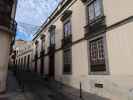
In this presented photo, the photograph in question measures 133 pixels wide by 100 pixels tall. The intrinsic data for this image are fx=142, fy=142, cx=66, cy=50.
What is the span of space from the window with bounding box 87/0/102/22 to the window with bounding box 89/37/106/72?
1.78 meters

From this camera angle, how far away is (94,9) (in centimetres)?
1037

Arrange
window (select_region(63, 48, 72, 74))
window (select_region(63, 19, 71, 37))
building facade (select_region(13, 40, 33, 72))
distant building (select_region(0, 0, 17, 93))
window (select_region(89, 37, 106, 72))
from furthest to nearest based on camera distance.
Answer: building facade (select_region(13, 40, 33, 72)), window (select_region(63, 19, 71, 37)), window (select_region(63, 48, 72, 74)), window (select_region(89, 37, 106, 72)), distant building (select_region(0, 0, 17, 93))

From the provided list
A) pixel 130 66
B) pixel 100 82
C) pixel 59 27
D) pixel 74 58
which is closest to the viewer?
pixel 130 66

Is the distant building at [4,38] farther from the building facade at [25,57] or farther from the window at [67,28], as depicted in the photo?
the building facade at [25,57]

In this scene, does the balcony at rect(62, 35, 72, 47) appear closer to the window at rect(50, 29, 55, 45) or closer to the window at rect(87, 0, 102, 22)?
the window at rect(87, 0, 102, 22)

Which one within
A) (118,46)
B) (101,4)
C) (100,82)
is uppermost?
(101,4)

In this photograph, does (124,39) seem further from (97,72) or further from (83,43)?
(83,43)

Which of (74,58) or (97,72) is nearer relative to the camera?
(97,72)

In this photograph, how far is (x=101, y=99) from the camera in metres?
8.26

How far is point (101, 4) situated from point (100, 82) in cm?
510

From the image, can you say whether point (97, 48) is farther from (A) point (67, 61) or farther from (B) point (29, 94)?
(B) point (29, 94)

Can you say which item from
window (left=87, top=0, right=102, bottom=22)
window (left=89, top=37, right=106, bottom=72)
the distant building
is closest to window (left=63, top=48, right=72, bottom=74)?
window (left=89, top=37, right=106, bottom=72)

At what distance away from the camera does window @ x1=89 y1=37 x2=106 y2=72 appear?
29.9 feet

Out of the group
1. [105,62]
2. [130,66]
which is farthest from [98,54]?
[130,66]
